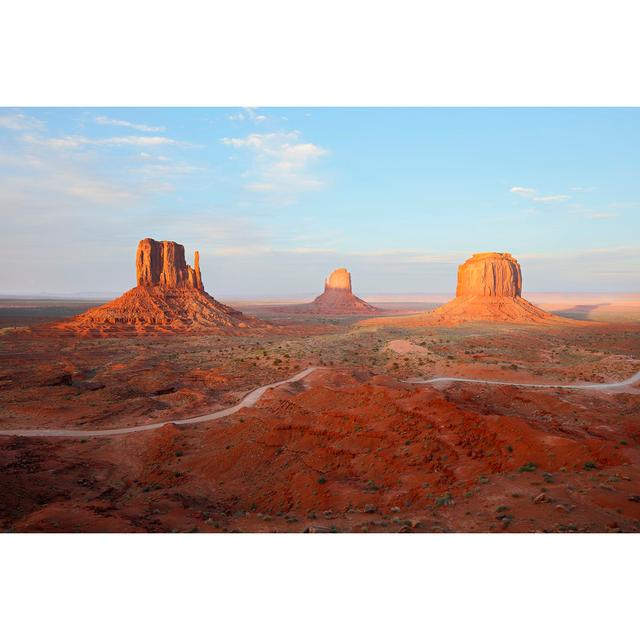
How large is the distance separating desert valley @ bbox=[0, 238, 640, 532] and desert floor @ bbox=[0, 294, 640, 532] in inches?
3.5

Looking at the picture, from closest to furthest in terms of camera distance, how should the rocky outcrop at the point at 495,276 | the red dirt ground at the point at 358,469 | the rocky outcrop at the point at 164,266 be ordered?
the red dirt ground at the point at 358,469 < the rocky outcrop at the point at 164,266 < the rocky outcrop at the point at 495,276

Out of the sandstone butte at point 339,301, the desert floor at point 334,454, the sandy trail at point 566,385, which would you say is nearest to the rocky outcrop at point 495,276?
the desert floor at point 334,454

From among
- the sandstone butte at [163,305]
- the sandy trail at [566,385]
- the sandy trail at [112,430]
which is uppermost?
the sandstone butte at [163,305]

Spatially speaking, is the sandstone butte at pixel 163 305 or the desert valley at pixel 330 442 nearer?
the desert valley at pixel 330 442

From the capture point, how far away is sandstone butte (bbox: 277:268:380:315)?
157m

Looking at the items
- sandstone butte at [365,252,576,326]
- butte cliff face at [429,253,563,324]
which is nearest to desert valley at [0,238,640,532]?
sandstone butte at [365,252,576,326]

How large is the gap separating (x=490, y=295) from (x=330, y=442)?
80.0 meters

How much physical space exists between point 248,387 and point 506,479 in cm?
2384

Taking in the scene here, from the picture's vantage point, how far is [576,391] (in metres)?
26.6

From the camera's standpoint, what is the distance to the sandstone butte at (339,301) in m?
157

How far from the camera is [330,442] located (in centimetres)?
1997

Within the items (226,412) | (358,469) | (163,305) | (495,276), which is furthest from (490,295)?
(358,469)

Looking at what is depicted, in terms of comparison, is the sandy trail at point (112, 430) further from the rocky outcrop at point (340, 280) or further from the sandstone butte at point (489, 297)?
the rocky outcrop at point (340, 280)

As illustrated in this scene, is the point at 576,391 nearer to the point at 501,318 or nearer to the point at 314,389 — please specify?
the point at 314,389
